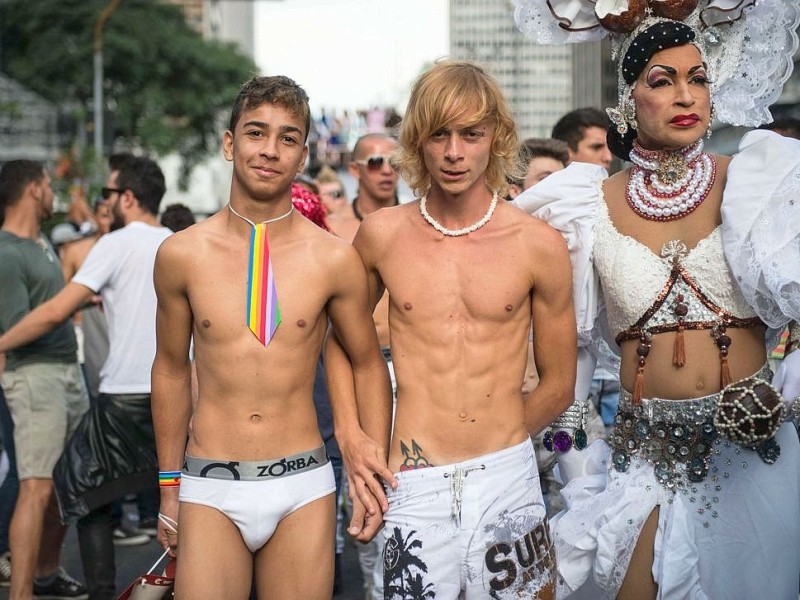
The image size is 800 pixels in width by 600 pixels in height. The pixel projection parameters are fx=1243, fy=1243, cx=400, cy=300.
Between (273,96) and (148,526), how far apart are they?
205 inches

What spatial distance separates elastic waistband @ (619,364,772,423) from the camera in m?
4.28

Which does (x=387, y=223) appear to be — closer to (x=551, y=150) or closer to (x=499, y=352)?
(x=499, y=352)

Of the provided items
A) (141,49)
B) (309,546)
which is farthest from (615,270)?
(141,49)

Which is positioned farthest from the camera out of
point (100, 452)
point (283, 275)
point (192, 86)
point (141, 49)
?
point (192, 86)

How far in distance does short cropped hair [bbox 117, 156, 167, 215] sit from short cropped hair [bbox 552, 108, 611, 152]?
245 centimetres

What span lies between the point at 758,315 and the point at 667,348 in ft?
1.08

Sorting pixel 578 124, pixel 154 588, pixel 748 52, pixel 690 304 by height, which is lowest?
pixel 154 588

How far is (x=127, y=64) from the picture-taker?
4491 cm

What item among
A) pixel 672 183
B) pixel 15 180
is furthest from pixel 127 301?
pixel 672 183

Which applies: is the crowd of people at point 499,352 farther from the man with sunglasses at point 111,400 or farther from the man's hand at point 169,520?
the man with sunglasses at point 111,400

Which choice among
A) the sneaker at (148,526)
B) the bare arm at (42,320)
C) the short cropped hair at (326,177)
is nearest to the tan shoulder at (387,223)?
the bare arm at (42,320)

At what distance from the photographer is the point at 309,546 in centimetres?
416

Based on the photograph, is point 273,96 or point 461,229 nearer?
point 461,229

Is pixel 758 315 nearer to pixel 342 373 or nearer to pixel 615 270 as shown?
pixel 615 270
